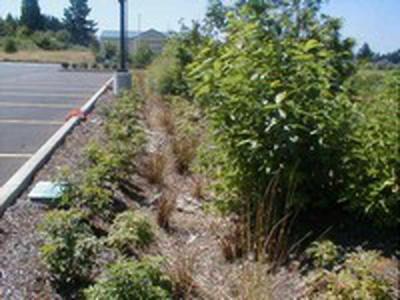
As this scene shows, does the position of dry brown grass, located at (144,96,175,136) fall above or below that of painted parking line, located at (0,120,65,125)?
above

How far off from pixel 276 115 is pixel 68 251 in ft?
6.41

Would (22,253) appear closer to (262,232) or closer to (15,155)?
(262,232)

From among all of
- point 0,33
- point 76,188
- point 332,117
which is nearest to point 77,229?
point 76,188

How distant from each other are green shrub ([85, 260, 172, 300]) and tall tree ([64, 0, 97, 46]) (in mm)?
86678

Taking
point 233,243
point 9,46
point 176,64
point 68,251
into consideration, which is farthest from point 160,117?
point 9,46

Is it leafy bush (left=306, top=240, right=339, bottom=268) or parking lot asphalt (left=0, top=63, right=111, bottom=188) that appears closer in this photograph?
leafy bush (left=306, top=240, right=339, bottom=268)

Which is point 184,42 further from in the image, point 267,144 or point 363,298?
point 363,298

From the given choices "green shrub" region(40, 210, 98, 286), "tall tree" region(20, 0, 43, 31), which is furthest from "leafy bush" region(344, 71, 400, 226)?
"tall tree" region(20, 0, 43, 31)

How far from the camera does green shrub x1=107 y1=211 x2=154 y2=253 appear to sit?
4.35 meters

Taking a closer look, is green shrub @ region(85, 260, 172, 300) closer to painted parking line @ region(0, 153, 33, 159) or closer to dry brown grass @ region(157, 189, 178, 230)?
dry brown grass @ region(157, 189, 178, 230)

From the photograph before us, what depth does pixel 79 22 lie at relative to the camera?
294ft

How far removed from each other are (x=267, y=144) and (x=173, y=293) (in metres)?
1.55

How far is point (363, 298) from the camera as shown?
352 cm

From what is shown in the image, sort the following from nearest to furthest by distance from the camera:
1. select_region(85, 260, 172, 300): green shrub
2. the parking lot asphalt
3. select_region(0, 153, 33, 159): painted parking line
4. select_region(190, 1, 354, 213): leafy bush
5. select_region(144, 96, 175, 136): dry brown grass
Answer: select_region(85, 260, 172, 300): green shrub → select_region(190, 1, 354, 213): leafy bush → select_region(0, 153, 33, 159): painted parking line → the parking lot asphalt → select_region(144, 96, 175, 136): dry brown grass
